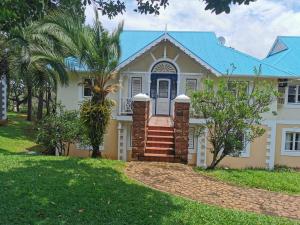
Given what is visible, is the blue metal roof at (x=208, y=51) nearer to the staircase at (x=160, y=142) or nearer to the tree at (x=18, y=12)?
the staircase at (x=160, y=142)

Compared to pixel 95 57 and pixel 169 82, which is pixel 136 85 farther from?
pixel 95 57

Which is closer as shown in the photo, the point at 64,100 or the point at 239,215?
the point at 239,215

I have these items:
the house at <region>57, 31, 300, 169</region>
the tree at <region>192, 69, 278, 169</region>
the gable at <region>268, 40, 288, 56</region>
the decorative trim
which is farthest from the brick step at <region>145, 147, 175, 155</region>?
the gable at <region>268, 40, 288, 56</region>

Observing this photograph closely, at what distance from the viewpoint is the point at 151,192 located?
7523 millimetres

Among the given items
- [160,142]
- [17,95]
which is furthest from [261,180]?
[17,95]

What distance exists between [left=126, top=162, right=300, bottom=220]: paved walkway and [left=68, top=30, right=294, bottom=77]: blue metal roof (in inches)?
338

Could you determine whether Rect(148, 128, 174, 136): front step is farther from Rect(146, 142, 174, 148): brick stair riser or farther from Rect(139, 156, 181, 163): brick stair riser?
Rect(139, 156, 181, 163): brick stair riser

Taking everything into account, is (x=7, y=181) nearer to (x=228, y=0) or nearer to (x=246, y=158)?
(x=228, y=0)

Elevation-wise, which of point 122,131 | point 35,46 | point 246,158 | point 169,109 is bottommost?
point 246,158

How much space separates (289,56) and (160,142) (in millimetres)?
10741

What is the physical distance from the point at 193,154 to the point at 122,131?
3966 millimetres

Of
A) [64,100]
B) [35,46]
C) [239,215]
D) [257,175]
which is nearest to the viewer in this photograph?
[239,215]

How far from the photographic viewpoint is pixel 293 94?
1906 centimetres

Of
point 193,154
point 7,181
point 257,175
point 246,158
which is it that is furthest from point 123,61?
point 7,181
